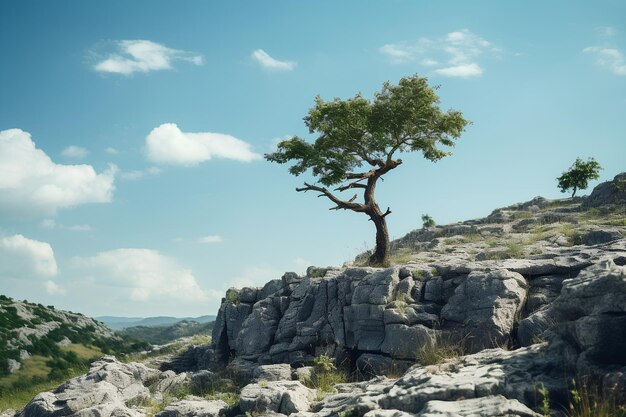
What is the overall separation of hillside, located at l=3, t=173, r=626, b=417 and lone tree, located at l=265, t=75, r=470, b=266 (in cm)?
602

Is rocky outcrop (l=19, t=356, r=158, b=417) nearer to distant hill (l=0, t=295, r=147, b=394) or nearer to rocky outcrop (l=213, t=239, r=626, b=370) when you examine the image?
rocky outcrop (l=213, t=239, r=626, b=370)

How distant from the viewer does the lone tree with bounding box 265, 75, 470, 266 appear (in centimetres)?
3138

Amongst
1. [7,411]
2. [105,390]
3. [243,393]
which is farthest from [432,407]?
[7,411]

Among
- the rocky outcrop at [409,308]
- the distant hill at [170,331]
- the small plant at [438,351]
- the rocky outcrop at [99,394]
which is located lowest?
the distant hill at [170,331]

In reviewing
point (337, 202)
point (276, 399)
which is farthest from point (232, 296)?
point (276, 399)

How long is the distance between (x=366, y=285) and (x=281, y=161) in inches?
527

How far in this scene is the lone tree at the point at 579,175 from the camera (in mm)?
60000

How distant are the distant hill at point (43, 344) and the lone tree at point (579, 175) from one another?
54.0 metres

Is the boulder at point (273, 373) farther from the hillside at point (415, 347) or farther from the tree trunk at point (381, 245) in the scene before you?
the tree trunk at point (381, 245)

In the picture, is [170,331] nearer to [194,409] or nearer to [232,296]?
[232,296]

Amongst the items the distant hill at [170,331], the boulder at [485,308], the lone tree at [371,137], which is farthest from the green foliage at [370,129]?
the distant hill at [170,331]

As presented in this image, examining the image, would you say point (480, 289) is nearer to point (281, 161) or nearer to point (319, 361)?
point (319, 361)

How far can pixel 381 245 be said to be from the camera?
3112 centimetres

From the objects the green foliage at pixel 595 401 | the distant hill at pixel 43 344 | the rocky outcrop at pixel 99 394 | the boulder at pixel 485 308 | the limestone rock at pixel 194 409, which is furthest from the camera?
the distant hill at pixel 43 344
